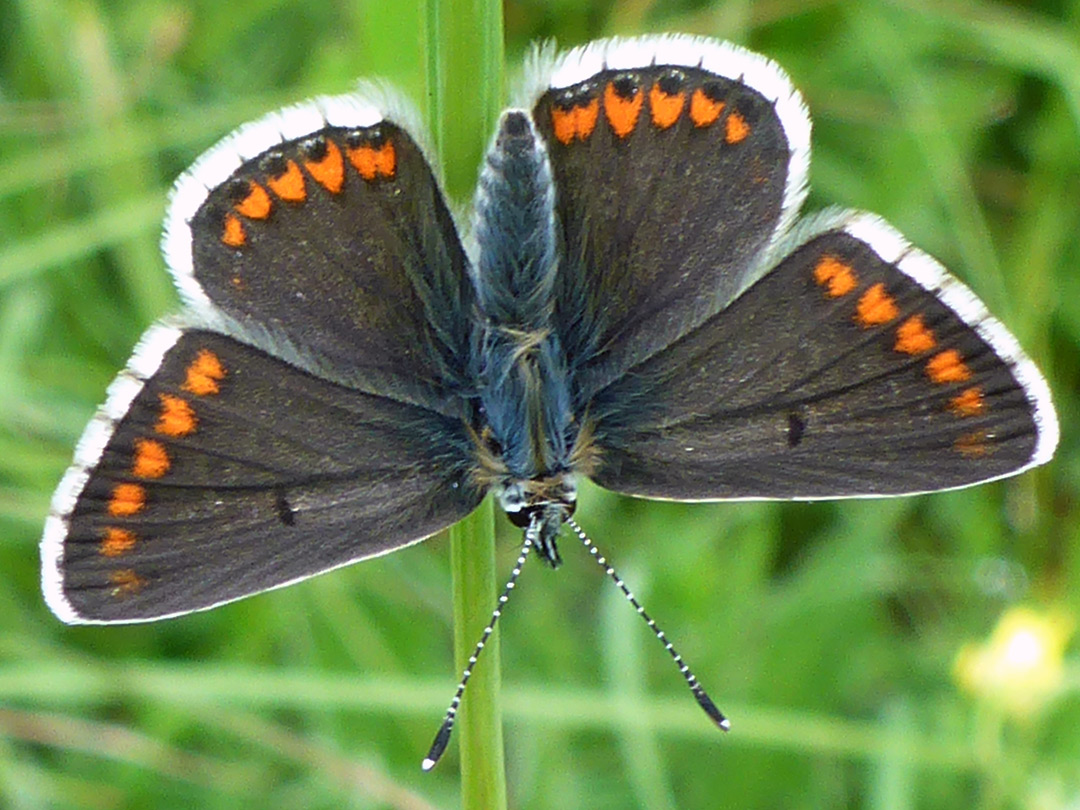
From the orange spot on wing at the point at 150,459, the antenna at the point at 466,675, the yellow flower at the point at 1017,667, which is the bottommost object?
the yellow flower at the point at 1017,667

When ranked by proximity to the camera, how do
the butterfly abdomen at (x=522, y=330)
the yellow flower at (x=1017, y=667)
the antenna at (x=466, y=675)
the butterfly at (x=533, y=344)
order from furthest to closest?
1. the yellow flower at (x=1017, y=667)
2. the butterfly abdomen at (x=522, y=330)
3. the butterfly at (x=533, y=344)
4. the antenna at (x=466, y=675)

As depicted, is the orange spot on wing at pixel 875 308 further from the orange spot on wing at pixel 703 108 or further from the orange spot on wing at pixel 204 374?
the orange spot on wing at pixel 204 374

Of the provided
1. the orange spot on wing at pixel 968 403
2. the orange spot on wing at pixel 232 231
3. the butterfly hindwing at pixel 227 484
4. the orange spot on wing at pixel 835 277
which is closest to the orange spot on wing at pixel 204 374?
the butterfly hindwing at pixel 227 484

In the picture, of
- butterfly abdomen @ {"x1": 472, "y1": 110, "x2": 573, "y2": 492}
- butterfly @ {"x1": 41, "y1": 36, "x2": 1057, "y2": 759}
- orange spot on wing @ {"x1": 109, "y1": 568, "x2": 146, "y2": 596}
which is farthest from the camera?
butterfly abdomen @ {"x1": 472, "y1": 110, "x2": 573, "y2": 492}

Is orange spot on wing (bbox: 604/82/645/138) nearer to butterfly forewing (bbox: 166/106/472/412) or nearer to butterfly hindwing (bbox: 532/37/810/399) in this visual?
butterfly hindwing (bbox: 532/37/810/399)

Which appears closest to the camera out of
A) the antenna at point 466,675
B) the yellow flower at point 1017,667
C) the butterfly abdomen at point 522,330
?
the antenna at point 466,675

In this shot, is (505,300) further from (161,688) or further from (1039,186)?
(1039,186)

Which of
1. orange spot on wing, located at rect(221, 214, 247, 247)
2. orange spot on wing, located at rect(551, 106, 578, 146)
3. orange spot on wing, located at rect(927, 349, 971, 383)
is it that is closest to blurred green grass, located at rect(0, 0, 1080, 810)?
orange spot on wing, located at rect(551, 106, 578, 146)

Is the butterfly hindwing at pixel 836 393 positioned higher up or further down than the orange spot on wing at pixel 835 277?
further down
